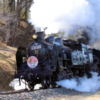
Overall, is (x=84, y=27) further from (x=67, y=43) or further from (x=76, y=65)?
(x=76, y=65)

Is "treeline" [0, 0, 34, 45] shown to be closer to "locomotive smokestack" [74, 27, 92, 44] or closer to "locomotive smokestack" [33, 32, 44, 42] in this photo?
"locomotive smokestack" [33, 32, 44, 42]

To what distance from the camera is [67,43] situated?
36.7 ft

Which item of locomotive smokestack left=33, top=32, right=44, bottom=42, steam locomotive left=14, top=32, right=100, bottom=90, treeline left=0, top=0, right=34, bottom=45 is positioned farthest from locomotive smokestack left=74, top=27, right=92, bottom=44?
locomotive smokestack left=33, top=32, right=44, bottom=42

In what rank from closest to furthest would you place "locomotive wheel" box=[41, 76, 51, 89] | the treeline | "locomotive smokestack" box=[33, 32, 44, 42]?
"locomotive wheel" box=[41, 76, 51, 89] < "locomotive smokestack" box=[33, 32, 44, 42] < the treeline

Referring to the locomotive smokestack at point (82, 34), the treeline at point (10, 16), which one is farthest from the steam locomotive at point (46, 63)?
the locomotive smokestack at point (82, 34)

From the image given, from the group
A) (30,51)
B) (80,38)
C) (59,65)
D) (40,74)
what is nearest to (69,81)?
(59,65)

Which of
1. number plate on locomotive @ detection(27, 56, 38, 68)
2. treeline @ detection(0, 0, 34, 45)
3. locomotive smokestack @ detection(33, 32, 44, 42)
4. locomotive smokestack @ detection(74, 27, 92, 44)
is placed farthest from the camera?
locomotive smokestack @ detection(74, 27, 92, 44)

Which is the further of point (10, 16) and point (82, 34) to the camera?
point (82, 34)

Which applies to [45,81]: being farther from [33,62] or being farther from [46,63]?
[33,62]

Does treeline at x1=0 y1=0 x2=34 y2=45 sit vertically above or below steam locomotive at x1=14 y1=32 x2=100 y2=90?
above

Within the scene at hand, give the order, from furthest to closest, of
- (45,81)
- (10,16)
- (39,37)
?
(10,16)
(39,37)
(45,81)

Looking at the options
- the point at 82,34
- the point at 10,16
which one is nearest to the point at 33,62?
the point at 10,16

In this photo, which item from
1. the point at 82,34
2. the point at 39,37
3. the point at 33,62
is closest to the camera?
the point at 33,62

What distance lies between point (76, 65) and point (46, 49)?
262 centimetres
